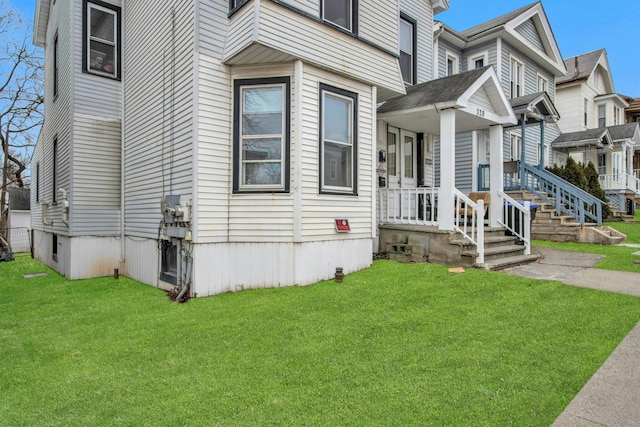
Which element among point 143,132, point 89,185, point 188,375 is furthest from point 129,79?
point 188,375

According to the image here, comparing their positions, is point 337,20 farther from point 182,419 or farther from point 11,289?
point 11,289

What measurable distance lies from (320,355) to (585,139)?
806 inches

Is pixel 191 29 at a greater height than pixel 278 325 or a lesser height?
greater

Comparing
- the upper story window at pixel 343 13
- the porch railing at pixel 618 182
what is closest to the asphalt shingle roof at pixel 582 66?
the porch railing at pixel 618 182

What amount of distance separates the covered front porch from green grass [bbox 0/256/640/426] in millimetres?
1874

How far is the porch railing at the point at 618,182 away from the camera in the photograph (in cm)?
2083

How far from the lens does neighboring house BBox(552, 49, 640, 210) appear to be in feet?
65.3

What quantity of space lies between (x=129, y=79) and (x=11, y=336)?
21.3 ft

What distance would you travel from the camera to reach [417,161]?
10.6 metres

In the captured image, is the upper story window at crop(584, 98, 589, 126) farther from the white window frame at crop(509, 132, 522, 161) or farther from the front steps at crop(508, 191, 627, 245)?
the front steps at crop(508, 191, 627, 245)

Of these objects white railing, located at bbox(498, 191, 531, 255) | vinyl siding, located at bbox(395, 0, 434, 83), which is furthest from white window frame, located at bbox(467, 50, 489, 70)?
white railing, located at bbox(498, 191, 531, 255)

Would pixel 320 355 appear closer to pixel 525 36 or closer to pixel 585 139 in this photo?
pixel 525 36

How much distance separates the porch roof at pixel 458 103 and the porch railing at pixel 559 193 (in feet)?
13.7

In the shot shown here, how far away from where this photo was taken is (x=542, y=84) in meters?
18.5
